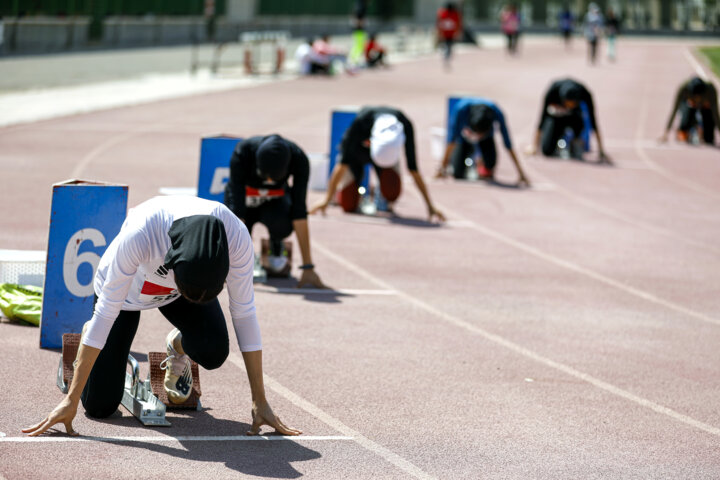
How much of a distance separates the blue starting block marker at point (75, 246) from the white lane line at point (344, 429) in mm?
1214

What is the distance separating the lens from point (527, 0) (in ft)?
280

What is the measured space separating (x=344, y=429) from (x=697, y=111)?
1889cm

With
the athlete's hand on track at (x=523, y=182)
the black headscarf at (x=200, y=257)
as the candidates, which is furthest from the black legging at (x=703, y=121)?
the black headscarf at (x=200, y=257)

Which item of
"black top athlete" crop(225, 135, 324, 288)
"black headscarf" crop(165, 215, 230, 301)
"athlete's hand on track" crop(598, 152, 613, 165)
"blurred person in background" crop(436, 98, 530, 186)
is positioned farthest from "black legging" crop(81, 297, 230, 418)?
"athlete's hand on track" crop(598, 152, 613, 165)

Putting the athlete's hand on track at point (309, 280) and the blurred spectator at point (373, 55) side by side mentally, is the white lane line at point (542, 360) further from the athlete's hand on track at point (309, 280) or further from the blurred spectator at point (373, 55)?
the blurred spectator at point (373, 55)

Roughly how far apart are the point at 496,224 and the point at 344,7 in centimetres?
5651

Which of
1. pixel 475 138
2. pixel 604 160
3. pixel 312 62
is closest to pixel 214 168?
pixel 475 138

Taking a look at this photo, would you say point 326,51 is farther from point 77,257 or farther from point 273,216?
point 77,257

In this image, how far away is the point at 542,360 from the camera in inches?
335

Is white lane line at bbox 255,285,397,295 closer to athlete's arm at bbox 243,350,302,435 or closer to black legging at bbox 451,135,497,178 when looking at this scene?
athlete's arm at bbox 243,350,302,435

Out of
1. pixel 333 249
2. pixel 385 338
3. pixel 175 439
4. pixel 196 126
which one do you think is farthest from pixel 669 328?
pixel 196 126

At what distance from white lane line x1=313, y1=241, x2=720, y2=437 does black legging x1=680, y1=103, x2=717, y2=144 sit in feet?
45.3

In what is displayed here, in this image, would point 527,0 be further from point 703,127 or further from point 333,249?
point 333,249

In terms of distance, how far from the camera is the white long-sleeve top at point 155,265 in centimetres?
561
